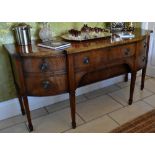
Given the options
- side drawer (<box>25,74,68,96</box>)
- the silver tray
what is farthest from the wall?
side drawer (<box>25,74,68,96</box>)

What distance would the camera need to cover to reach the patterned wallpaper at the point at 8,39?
1.69 m

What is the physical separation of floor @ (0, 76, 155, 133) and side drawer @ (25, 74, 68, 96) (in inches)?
16.8

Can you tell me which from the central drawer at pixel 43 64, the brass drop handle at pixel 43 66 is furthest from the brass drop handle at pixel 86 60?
the brass drop handle at pixel 43 66

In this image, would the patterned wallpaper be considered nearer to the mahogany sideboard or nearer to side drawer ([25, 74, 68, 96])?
the mahogany sideboard

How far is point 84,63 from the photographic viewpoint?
5.07 ft

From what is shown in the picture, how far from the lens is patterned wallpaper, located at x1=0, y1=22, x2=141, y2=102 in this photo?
169cm

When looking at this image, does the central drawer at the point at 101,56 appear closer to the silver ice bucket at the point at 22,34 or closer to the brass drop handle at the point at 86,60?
the brass drop handle at the point at 86,60

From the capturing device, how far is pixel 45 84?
150 cm

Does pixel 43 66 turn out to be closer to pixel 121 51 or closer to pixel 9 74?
pixel 9 74

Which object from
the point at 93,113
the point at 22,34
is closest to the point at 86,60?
the point at 22,34

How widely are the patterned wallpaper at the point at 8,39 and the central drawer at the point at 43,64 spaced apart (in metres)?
0.44
